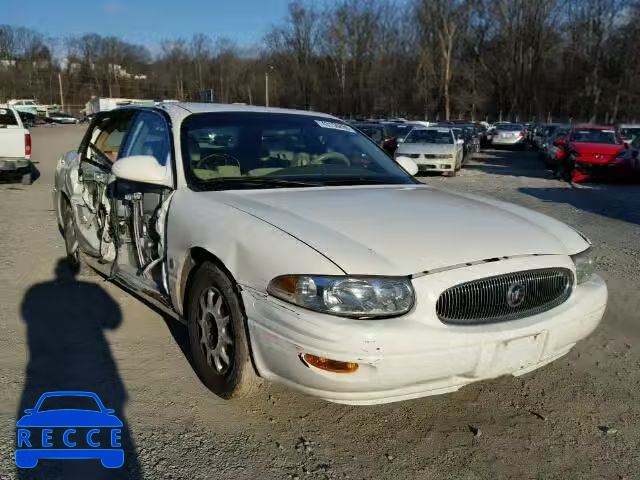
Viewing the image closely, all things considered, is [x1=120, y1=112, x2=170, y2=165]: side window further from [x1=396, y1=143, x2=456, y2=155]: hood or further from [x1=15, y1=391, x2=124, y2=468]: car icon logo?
[x1=396, y1=143, x2=456, y2=155]: hood

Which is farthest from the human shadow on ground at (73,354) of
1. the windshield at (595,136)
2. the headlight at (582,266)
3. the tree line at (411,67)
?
the tree line at (411,67)

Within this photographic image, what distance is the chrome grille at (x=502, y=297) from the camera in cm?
262

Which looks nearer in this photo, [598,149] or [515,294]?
[515,294]

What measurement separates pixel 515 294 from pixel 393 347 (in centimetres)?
72

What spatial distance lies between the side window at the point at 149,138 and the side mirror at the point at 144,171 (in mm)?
155

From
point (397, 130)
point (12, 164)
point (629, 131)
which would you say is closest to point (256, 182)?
point (12, 164)

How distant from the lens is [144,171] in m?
3.51

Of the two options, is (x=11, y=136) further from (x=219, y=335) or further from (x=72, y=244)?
(x=219, y=335)

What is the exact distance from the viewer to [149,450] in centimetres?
275

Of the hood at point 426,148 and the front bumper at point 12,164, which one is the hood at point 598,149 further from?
the front bumper at point 12,164

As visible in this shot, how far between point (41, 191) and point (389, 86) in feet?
220

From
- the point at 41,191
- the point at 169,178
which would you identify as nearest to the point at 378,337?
the point at 169,178

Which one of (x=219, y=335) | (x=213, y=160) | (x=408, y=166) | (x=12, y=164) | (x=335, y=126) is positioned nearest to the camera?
(x=219, y=335)

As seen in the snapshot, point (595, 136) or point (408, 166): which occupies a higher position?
point (595, 136)
